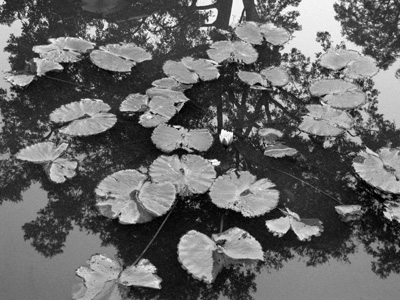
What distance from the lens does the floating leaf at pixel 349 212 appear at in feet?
A: 5.47

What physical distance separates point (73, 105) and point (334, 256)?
145cm

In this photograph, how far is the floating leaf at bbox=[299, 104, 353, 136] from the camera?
215cm

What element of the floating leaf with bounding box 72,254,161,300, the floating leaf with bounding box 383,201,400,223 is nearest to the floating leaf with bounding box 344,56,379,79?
the floating leaf with bounding box 383,201,400,223

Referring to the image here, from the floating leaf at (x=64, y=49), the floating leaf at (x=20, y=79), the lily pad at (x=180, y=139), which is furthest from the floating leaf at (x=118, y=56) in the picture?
the lily pad at (x=180, y=139)

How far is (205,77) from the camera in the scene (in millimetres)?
2502

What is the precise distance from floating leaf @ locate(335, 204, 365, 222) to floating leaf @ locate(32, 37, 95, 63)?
1859mm

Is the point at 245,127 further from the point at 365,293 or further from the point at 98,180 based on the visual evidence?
the point at 365,293

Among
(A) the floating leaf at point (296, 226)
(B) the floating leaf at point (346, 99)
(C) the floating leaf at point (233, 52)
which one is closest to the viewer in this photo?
(A) the floating leaf at point (296, 226)

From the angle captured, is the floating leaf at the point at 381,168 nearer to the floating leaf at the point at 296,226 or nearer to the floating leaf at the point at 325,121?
the floating leaf at the point at 325,121

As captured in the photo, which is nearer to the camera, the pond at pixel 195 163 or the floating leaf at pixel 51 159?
the pond at pixel 195 163

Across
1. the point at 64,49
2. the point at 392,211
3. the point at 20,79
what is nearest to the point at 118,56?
the point at 64,49

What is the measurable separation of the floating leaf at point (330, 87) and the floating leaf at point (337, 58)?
30cm

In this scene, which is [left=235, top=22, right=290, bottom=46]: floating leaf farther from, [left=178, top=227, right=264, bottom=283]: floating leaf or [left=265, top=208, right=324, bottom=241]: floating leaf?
[left=178, top=227, right=264, bottom=283]: floating leaf

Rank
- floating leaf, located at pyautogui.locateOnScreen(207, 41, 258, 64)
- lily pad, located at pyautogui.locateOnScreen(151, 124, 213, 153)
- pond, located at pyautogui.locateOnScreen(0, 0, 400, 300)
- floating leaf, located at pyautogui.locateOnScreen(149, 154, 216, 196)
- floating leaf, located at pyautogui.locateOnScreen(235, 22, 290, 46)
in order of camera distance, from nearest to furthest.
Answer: pond, located at pyautogui.locateOnScreen(0, 0, 400, 300), floating leaf, located at pyautogui.locateOnScreen(149, 154, 216, 196), lily pad, located at pyautogui.locateOnScreen(151, 124, 213, 153), floating leaf, located at pyautogui.locateOnScreen(207, 41, 258, 64), floating leaf, located at pyautogui.locateOnScreen(235, 22, 290, 46)
